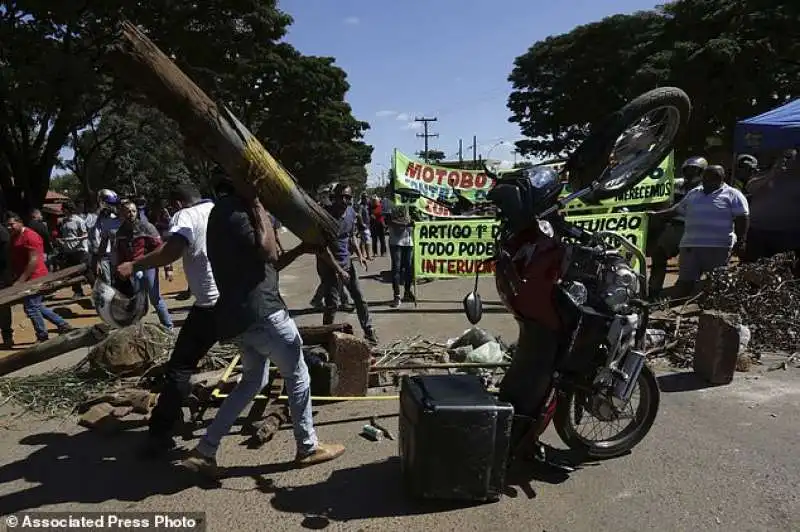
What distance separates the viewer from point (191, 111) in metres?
3.28

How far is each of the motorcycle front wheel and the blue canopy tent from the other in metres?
8.36

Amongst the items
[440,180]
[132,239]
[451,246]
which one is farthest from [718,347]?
[440,180]

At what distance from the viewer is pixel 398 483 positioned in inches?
144

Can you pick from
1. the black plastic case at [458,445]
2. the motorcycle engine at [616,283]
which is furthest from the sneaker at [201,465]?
the motorcycle engine at [616,283]

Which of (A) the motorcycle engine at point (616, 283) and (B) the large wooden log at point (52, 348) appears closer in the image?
(A) the motorcycle engine at point (616, 283)

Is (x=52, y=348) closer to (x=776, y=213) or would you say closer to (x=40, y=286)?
(x=40, y=286)

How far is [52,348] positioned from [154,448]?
1305 millimetres

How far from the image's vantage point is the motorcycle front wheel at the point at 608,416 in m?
3.72

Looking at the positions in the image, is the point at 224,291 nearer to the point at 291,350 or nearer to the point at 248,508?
the point at 291,350

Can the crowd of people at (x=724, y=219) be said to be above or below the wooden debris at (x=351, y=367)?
above

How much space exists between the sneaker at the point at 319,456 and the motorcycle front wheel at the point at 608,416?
1.40m

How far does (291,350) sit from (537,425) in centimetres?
150

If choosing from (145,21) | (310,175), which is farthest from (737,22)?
(310,175)

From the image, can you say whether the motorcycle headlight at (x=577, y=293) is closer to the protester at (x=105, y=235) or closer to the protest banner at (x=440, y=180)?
the protester at (x=105, y=235)
